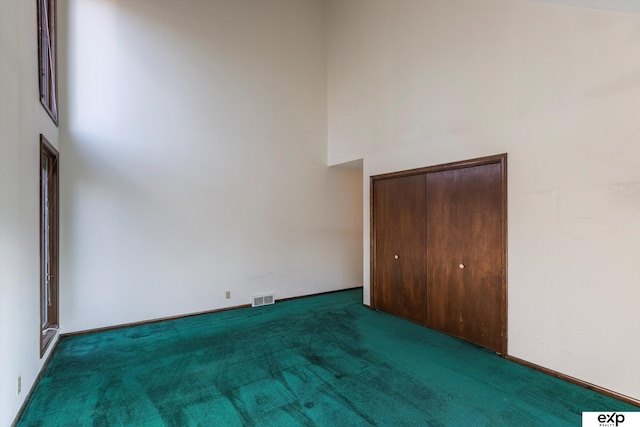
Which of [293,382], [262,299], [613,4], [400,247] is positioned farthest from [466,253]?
[262,299]

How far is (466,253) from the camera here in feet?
11.8

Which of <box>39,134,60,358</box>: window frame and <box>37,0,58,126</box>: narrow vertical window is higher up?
<box>37,0,58,126</box>: narrow vertical window

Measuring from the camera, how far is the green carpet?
2.27m

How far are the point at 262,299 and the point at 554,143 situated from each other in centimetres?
456

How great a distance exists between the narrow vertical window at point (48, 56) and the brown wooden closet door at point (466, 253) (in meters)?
4.71

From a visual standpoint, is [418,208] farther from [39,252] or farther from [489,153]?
[39,252]

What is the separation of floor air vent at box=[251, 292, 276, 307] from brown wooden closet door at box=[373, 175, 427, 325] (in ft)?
5.88

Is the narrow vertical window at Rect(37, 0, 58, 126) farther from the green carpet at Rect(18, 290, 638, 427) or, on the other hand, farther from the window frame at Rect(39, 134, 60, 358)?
the green carpet at Rect(18, 290, 638, 427)

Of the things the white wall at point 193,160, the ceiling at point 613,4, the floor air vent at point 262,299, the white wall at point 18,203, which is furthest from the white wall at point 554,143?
the white wall at point 18,203

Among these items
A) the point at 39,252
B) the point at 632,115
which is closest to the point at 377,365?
the point at 632,115

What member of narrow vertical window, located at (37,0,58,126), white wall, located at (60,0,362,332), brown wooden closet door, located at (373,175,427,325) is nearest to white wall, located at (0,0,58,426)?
narrow vertical window, located at (37,0,58,126)

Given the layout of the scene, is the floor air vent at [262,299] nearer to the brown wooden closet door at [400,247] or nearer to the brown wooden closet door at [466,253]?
the brown wooden closet door at [400,247]

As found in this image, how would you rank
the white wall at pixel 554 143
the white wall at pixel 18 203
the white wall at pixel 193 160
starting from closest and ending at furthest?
the white wall at pixel 18 203 → the white wall at pixel 554 143 → the white wall at pixel 193 160

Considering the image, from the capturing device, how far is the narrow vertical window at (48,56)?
10.6 ft
